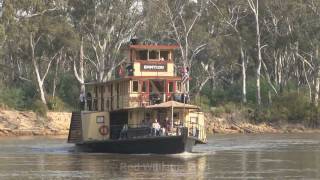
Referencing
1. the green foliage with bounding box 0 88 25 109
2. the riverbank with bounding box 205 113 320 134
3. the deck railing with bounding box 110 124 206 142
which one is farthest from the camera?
the green foliage with bounding box 0 88 25 109

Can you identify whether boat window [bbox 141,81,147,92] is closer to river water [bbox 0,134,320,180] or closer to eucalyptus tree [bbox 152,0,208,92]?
river water [bbox 0,134,320,180]

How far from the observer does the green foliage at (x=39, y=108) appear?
7788 centimetres

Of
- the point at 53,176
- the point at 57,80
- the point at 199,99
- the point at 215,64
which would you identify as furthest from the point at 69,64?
the point at 53,176

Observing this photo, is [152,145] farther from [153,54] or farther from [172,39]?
[172,39]

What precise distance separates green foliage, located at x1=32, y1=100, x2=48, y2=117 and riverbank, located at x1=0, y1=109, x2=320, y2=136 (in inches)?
17.3

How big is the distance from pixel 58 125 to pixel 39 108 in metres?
2.54

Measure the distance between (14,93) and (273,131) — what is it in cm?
2493

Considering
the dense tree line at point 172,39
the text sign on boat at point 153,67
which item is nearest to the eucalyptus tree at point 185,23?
the dense tree line at point 172,39

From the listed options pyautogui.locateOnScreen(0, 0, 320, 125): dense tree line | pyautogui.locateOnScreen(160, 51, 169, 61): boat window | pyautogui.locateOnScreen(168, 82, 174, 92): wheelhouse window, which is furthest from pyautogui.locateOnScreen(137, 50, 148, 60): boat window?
pyautogui.locateOnScreen(0, 0, 320, 125): dense tree line

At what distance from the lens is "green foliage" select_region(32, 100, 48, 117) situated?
7788 centimetres

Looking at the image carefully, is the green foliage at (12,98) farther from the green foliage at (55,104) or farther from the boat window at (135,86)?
the boat window at (135,86)

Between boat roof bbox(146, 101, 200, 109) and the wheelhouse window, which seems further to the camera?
the wheelhouse window

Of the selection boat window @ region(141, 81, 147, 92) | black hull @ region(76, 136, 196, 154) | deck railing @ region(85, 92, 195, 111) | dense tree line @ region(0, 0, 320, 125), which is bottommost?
black hull @ region(76, 136, 196, 154)

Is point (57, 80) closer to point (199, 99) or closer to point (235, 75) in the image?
Result: point (199, 99)
